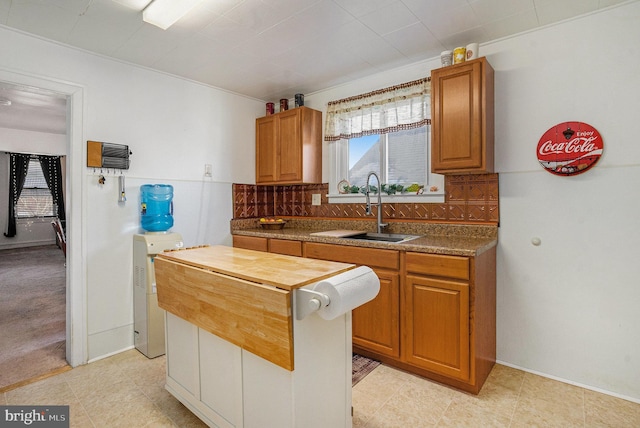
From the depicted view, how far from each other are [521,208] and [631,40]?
3.78ft

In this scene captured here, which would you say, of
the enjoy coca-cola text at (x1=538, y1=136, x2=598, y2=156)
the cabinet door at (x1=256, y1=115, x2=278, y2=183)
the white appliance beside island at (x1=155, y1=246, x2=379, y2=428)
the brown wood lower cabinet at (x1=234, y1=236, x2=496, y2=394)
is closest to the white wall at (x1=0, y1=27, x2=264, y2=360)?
the cabinet door at (x1=256, y1=115, x2=278, y2=183)

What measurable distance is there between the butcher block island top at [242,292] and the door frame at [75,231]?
1002 mm

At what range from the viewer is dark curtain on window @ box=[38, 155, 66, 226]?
7.50 m

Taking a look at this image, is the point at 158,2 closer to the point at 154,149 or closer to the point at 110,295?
the point at 154,149

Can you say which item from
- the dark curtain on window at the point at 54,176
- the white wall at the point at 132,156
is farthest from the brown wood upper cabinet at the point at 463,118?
the dark curtain on window at the point at 54,176

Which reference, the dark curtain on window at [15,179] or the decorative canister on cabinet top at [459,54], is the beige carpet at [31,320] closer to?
the dark curtain on window at [15,179]

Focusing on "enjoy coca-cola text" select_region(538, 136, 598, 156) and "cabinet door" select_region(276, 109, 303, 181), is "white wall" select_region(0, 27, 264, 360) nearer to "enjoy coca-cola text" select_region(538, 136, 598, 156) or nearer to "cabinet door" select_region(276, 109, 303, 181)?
"cabinet door" select_region(276, 109, 303, 181)

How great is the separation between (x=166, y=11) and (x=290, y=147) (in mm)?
1647

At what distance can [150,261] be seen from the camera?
257 centimetres

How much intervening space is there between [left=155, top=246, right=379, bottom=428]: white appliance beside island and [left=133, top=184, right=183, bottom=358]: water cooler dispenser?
88 cm

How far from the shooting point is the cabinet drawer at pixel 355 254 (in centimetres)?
225

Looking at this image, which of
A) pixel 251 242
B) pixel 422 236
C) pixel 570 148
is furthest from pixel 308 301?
pixel 251 242

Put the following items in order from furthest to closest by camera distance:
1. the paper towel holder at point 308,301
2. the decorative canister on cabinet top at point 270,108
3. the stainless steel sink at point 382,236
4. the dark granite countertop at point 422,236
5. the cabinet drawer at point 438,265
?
the decorative canister on cabinet top at point 270,108, the stainless steel sink at point 382,236, the dark granite countertop at point 422,236, the cabinet drawer at point 438,265, the paper towel holder at point 308,301

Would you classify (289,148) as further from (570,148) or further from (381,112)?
(570,148)
